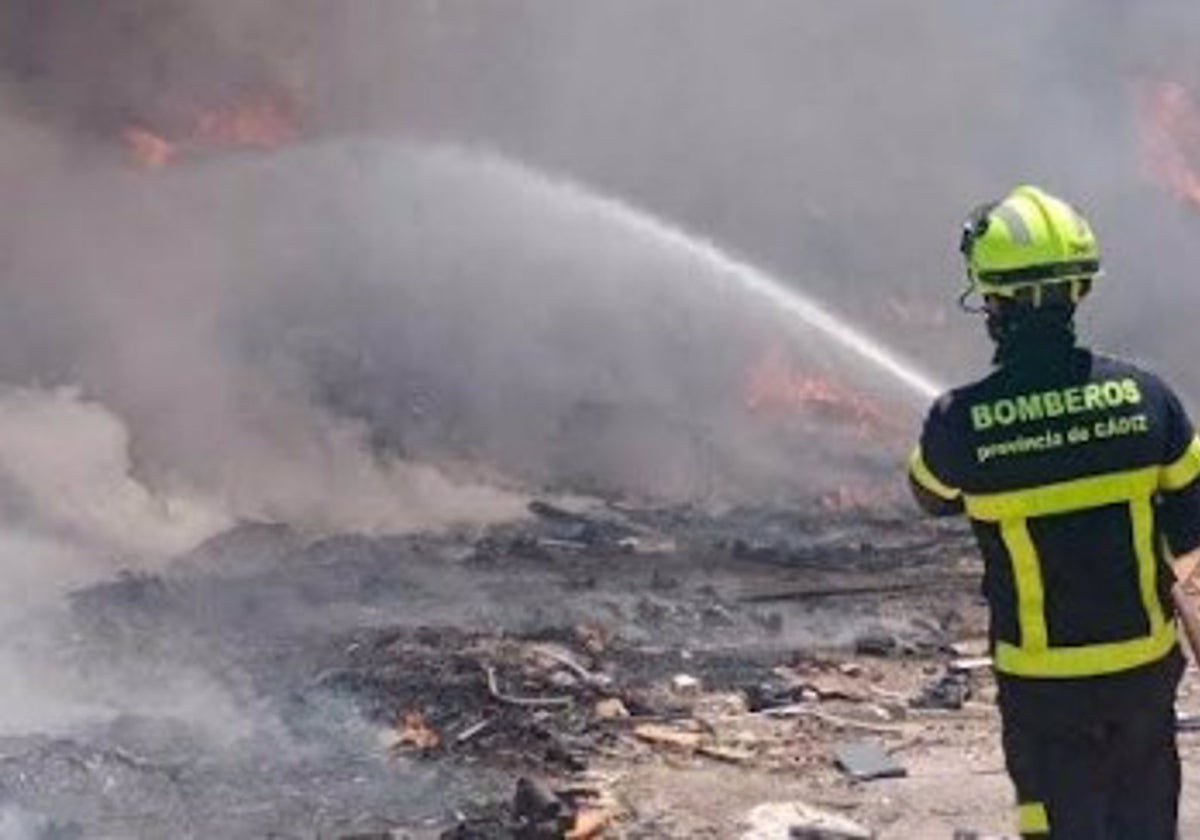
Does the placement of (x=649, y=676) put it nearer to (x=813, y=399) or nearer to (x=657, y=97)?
(x=813, y=399)

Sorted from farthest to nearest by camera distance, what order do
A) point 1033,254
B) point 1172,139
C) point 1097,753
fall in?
point 1172,139 < point 1097,753 < point 1033,254

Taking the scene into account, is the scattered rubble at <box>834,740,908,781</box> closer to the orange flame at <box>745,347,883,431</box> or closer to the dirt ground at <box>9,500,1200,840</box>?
the dirt ground at <box>9,500,1200,840</box>

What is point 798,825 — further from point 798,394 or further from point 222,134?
point 222,134

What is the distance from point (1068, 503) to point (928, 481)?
13.0 inches

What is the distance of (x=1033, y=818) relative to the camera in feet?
14.0

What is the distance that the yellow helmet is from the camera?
4023 millimetres

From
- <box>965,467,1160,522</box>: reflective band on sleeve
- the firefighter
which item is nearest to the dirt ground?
the firefighter

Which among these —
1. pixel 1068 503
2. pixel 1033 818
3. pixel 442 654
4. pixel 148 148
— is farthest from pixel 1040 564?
pixel 148 148

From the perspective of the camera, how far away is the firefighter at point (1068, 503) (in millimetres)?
4016

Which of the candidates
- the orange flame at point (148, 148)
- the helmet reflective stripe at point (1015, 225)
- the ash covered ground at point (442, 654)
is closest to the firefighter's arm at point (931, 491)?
the helmet reflective stripe at point (1015, 225)

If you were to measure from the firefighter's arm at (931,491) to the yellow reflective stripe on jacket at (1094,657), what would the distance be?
0.36m

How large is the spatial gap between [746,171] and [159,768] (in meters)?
11.3

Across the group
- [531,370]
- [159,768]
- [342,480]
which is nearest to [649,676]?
[159,768]

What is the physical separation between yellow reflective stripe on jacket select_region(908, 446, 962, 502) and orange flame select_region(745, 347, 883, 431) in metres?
10.2
